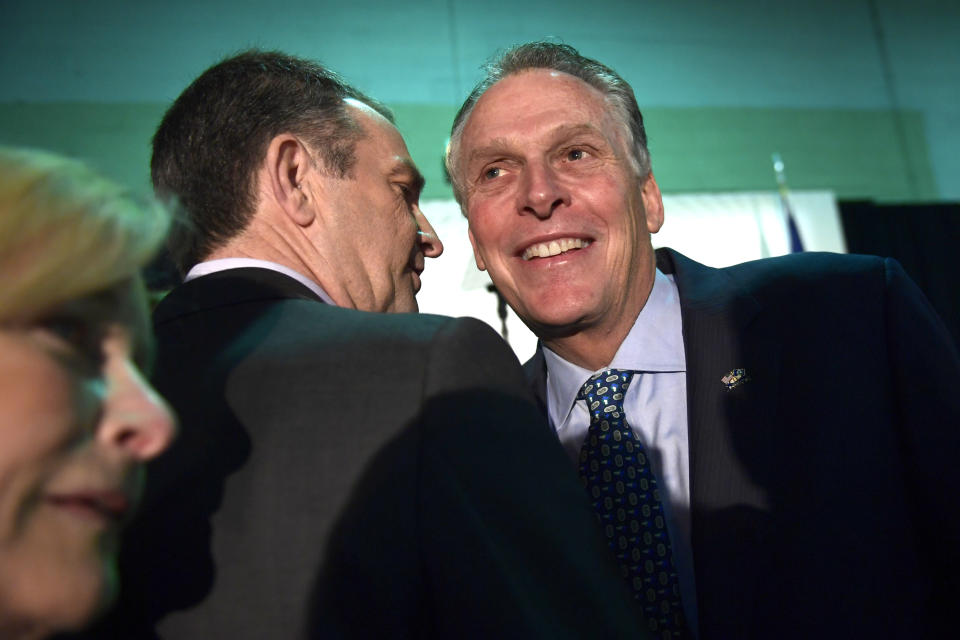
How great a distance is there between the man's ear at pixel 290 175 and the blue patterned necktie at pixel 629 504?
2.19 ft

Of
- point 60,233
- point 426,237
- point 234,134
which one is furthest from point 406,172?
point 60,233

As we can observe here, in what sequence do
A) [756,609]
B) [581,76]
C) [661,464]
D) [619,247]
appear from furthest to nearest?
[581,76]
[619,247]
[661,464]
[756,609]

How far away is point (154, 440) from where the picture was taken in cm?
57

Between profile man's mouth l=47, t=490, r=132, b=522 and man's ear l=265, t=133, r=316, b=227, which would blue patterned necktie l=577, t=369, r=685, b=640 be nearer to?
man's ear l=265, t=133, r=316, b=227

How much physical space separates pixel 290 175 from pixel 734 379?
0.87 metres

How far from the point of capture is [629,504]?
1.37 meters

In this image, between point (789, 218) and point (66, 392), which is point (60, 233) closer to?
point (66, 392)

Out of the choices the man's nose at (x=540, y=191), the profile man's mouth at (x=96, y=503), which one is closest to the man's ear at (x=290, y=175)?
the man's nose at (x=540, y=191)

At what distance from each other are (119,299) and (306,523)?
0.32 m

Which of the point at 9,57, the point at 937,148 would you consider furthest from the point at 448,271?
the point at 937,148

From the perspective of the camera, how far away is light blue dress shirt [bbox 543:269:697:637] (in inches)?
54.0

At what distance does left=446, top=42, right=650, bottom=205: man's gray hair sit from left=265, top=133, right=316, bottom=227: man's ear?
24.6 inches

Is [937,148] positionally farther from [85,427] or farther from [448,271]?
[85,427]

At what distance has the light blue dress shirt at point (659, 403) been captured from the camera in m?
1.37
